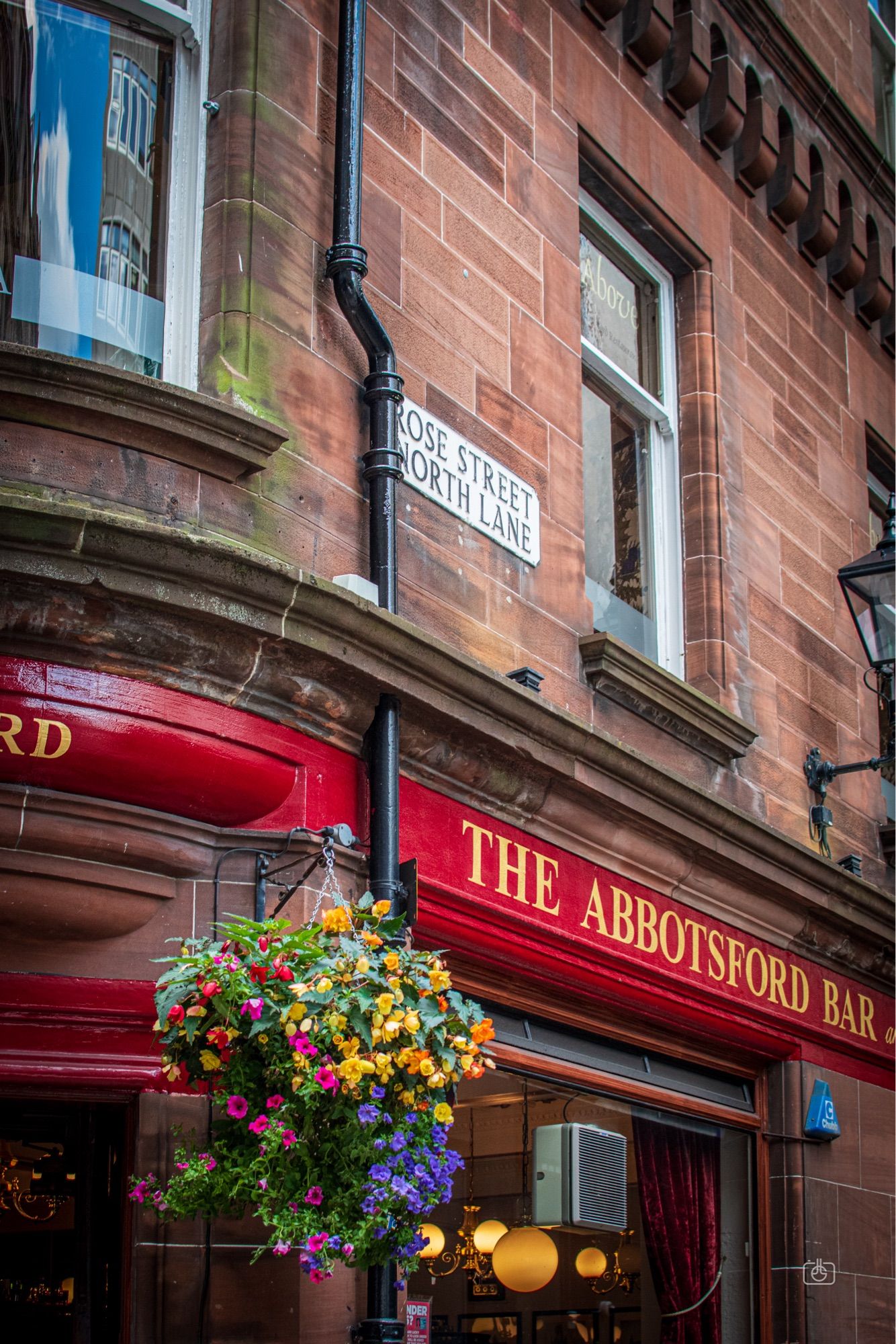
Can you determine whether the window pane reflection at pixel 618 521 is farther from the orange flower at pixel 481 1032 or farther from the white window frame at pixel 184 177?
the orange flower at pixel 481 1032

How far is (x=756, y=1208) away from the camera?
8578mm

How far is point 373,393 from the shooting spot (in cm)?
663

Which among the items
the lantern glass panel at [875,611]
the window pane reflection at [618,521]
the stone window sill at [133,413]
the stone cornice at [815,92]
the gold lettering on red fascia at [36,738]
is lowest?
the gold lettering on red fascia at [36,738]

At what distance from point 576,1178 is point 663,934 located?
4.25 ft

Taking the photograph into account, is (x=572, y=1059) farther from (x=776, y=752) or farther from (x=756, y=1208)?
(x=776, y=752)

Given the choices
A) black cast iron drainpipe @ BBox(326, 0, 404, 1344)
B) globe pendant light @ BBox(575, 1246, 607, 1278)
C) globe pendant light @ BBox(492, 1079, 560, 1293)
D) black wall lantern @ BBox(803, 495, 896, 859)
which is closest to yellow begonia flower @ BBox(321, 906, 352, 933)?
black cast iron drainpipe @ BBox(326, 0, 404, 1344)

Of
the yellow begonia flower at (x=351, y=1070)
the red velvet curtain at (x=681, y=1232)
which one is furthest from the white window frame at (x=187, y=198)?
the red velvet curtain at (x=681, y=1232)

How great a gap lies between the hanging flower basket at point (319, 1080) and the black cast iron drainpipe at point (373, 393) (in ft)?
3.71

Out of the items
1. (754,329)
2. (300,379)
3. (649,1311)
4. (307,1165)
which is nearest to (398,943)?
(307,1165)

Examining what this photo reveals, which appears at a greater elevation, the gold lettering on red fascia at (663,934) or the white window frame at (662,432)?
the white window frame at (662,432)

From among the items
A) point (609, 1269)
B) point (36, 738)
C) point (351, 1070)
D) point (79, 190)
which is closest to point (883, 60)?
point (79, 190)

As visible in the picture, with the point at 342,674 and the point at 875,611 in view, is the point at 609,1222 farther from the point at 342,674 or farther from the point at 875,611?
the point at 875,611

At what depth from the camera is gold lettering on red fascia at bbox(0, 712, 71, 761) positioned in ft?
17.3

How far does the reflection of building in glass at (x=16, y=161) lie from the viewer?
607 cm
